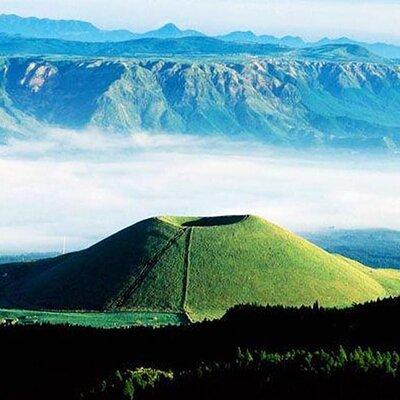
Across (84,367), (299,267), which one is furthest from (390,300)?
(299,267)

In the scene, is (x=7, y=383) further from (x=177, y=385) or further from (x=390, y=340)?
(x=390, y=340)

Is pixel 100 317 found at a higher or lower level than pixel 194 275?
lower

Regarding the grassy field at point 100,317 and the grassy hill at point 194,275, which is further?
the grassy hill at point 194,275

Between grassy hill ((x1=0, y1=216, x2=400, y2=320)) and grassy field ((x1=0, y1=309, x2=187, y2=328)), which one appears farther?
grassy hill ((x1=0, y1=216, x2=400, y2=320))
